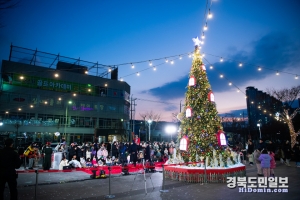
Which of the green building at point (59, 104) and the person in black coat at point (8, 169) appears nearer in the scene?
the person in black coat at point (8, 169)

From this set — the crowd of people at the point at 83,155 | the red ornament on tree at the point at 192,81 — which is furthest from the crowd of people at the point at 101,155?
the red ornament on tree at the point at 192,81

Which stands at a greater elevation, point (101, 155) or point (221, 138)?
point (221, 138)

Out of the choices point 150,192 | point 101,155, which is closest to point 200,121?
point 150,192

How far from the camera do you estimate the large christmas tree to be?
10.4 meters

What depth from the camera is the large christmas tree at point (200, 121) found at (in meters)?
10.4

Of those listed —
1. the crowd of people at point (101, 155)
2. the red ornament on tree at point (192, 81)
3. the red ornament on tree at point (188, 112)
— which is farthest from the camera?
the crowd of people at point (101, 155)

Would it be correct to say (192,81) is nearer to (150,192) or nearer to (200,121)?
(200,121)

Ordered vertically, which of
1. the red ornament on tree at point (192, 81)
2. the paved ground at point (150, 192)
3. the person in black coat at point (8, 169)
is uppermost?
the red ornament on tree at point (192, 81)

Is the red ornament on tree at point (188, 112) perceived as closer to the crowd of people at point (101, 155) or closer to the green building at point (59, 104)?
the crowd of people at point (101, 155)

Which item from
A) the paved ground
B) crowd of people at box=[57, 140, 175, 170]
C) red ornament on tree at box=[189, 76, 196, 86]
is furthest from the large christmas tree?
crowd of people at box=[57, 140, 175, 170]

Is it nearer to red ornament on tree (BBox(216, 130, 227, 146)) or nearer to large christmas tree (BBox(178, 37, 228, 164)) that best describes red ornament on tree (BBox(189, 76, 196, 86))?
large christmas tree (BBox(178, 37, 228, 164))

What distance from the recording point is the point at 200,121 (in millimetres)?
10602

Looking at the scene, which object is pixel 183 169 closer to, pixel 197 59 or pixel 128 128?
pixel 197 59

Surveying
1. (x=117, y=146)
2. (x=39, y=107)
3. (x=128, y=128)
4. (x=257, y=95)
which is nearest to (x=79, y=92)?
(x=39, y=107)
